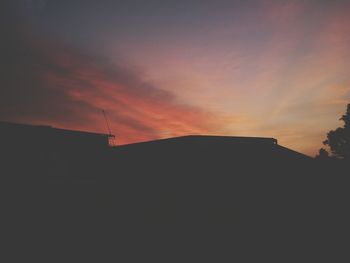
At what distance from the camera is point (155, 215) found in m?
10.9

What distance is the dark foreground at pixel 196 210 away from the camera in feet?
33.6

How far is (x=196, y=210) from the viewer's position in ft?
33.9

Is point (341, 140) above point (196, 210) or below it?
above

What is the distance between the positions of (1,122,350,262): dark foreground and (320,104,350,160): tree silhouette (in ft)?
79.4

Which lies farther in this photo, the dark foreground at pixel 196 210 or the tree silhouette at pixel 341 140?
the tree silhouette at pixel 341 140

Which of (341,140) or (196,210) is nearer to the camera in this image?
(196,210)

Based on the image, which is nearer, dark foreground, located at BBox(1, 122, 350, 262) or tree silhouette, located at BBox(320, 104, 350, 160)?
dark foreground, located at BBox(1, 122, 350, 262)

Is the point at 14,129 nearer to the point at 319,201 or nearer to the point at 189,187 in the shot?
the point at 189,187

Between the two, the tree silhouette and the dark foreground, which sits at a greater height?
the tree silhouette

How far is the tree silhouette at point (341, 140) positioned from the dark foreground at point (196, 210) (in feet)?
79.4

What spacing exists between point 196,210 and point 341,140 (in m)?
31.3

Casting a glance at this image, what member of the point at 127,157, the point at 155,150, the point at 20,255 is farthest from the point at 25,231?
the point at 155,150

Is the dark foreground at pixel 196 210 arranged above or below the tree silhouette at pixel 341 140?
below

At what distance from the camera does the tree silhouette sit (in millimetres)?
32875
